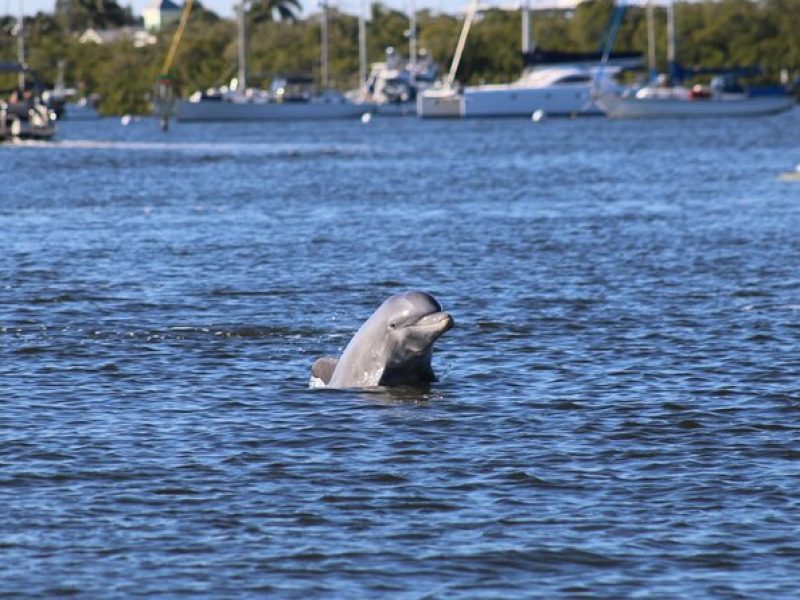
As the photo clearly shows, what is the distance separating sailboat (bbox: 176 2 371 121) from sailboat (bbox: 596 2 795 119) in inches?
1112

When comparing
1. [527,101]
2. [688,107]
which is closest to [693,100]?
[688,107]

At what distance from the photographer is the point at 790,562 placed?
13.5 meters

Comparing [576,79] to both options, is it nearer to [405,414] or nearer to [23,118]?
[23,118]

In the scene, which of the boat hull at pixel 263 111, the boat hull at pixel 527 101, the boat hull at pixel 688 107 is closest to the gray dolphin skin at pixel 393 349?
the boat hull at pixel 688 107

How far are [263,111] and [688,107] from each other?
41.2m

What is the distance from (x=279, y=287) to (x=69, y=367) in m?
9.02

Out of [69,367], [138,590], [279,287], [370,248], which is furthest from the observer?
[370,248]

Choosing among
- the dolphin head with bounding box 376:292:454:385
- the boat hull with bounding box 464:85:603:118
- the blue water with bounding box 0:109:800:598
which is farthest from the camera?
the boat hull with bounding box 464:85:603:118

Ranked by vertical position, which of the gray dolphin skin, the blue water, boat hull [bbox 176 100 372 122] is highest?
the gray dolphin skin

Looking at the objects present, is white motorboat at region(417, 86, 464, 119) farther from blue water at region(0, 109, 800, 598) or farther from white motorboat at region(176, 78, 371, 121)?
blue water at region(0, 109, 800, 598)

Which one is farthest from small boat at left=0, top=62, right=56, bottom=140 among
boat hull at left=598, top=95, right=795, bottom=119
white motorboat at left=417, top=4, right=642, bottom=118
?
white motorboat at left=417, top=4, right=642, bottom=118

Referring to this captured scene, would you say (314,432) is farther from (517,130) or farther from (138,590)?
(517,130)

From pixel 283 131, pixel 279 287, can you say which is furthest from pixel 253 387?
pixel 283 131

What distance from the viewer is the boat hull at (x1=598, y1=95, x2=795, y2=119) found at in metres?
154
